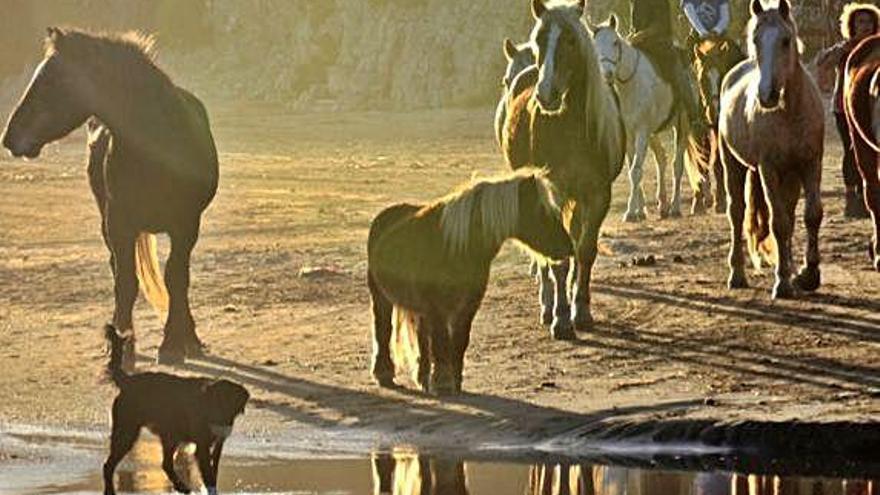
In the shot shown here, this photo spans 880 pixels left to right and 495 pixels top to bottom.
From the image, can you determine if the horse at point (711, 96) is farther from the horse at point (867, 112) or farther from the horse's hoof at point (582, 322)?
the horse's hoof at point (582, 322)

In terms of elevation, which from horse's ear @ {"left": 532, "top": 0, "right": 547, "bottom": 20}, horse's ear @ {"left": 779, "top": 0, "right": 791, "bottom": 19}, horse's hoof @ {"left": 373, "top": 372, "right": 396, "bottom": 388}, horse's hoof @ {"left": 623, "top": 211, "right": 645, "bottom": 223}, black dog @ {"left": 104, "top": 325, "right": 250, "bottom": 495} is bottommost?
horse's hoof @ {"left": 623, "top": 211, "right": 645, "bottom": 223}

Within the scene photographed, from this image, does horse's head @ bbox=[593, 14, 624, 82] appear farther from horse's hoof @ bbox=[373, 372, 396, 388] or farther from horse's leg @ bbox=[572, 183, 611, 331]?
horse's hoof @ bbox=[373, 372, 396, 388]

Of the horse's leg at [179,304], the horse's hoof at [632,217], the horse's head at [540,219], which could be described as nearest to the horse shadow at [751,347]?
the horse's head at [540,219]

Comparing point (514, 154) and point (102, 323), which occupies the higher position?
point (514, 154)

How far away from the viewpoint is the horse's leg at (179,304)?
17.6 meters

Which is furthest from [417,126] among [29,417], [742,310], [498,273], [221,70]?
[29,417]

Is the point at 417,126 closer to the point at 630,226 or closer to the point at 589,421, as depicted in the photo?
the point at 630,226

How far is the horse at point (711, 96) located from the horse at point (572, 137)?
5985mm

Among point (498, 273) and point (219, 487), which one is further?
point (498, 273)

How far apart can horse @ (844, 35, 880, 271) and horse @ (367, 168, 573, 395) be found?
3.79 m

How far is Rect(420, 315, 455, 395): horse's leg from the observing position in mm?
15062

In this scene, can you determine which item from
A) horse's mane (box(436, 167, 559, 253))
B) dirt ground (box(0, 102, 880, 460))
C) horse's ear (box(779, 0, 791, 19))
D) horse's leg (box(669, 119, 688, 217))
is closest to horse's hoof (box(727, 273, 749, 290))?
dirt ground (box(0, 102, 880, 460))

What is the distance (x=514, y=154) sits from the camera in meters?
18.3

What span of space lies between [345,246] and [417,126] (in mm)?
21935
